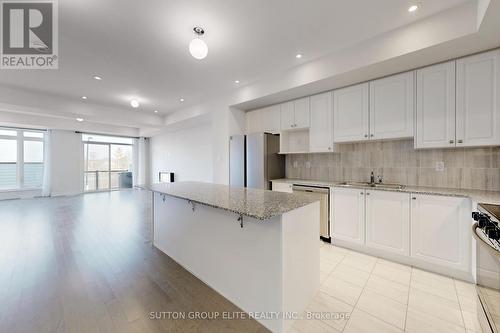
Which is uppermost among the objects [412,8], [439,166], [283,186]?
[412,8]

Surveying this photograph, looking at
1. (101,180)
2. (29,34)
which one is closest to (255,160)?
(29,34)

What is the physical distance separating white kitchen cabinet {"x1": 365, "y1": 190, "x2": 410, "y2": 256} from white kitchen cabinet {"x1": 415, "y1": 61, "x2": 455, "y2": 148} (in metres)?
0.75

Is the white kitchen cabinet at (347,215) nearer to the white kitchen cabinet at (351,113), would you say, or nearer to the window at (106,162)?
the white kitchen cabinet at (351,113)

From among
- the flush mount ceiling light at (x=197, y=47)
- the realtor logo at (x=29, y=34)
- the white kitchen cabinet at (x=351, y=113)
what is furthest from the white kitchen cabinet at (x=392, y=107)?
the realtor logo at (x=29, y=34)

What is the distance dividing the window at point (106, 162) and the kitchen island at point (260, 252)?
848 centimetres

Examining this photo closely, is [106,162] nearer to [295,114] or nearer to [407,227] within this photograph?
[295,114]

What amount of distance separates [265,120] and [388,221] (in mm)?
2762

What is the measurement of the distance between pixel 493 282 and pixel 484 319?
1.29ft

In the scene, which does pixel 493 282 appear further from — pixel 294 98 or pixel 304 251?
pixel 294 98

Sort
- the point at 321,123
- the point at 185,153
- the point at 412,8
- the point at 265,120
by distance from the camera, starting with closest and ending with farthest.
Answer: the point at 412,8
the point at 321,123
the point at 265,120
the point at 185,153

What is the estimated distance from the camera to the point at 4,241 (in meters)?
3.20

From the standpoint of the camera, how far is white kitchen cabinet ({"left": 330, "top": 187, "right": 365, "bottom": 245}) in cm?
284

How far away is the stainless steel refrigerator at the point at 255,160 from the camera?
386 centimetres

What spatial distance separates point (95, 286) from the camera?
6.75ft
